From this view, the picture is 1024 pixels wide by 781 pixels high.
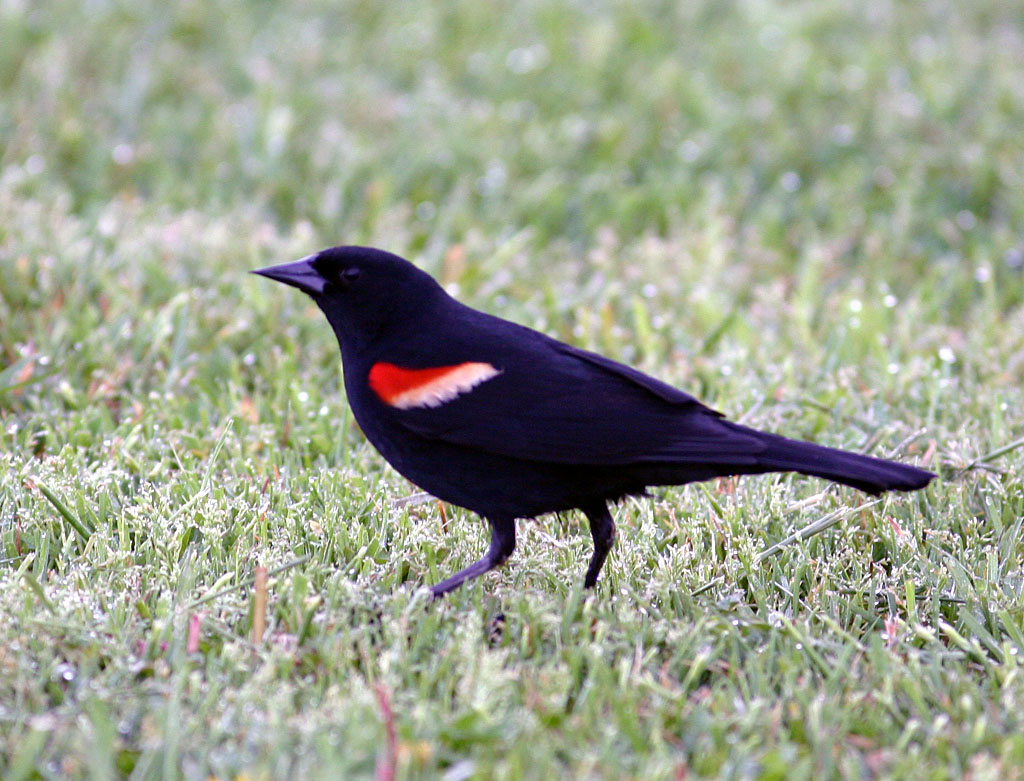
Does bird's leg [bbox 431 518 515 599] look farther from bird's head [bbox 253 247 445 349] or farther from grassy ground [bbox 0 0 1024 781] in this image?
bird's head [bbox 253 247 445 349]

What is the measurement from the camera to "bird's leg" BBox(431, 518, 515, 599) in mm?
3205

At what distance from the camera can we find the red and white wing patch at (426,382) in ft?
10.3

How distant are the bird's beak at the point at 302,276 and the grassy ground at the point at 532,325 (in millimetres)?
504

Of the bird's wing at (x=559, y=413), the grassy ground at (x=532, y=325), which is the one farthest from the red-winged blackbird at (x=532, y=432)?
the grassy ground at (x=532, y=325)

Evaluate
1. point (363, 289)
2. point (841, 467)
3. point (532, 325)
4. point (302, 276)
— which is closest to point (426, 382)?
point (363, 289)

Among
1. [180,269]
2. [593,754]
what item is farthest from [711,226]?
[593,754]

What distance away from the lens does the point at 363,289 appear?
348cm

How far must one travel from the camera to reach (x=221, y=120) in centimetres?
734

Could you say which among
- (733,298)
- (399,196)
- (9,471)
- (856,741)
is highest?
(399,196)

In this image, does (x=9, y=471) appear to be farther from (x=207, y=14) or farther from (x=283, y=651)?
(x=207, y=14)

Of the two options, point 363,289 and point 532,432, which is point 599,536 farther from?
point 363,289

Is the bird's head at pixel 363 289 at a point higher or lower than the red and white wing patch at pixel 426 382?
higher

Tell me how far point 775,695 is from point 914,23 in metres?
7.61

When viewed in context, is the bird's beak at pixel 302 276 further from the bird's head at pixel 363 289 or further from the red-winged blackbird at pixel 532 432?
the red-winged blackbird at pixel 532 432
